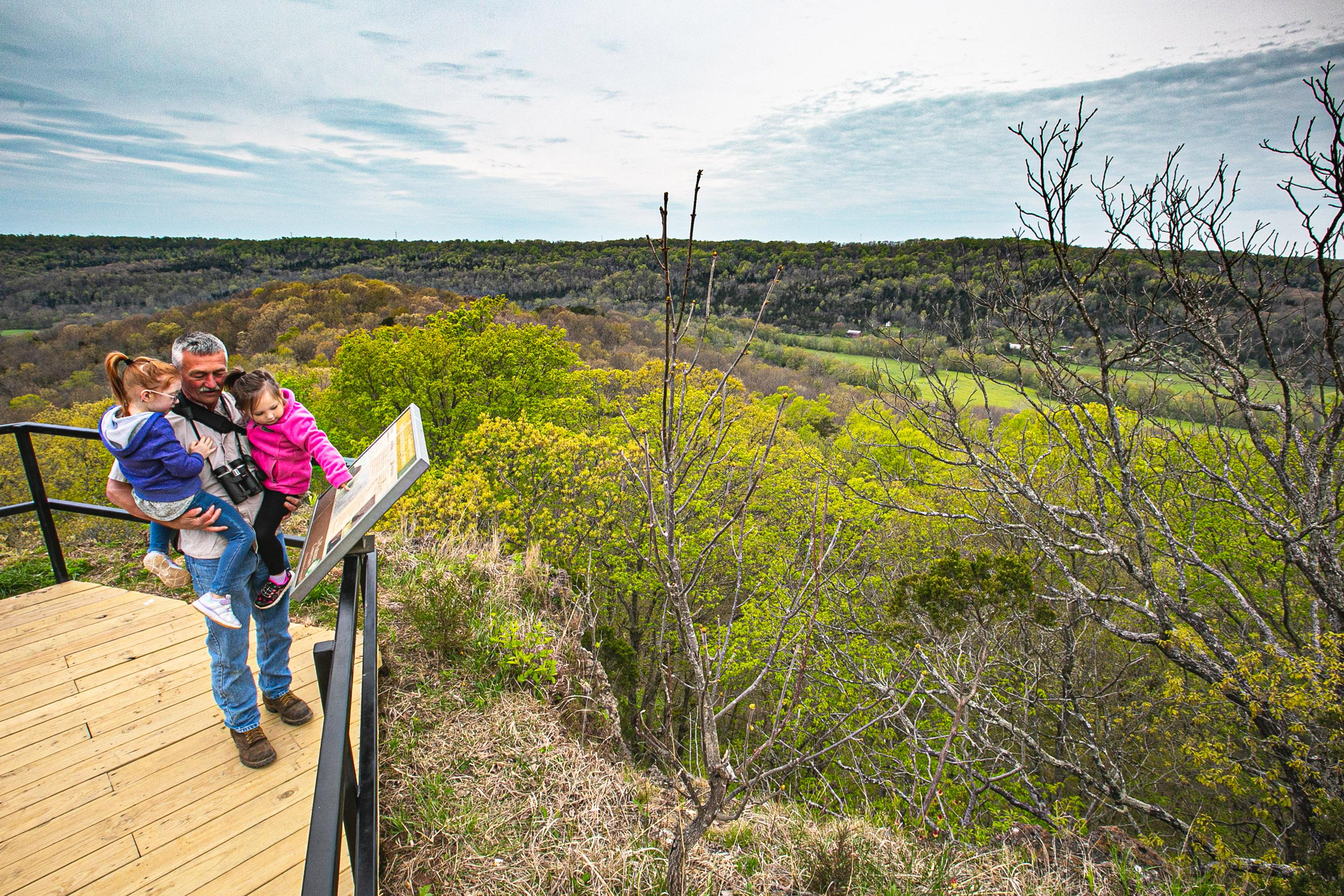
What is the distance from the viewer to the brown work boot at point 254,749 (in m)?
3.14

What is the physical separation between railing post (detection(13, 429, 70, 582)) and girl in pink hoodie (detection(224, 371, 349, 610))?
2.15 m

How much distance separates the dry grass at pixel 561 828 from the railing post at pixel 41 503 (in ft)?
7.75

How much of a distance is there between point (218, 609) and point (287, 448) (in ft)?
2.60

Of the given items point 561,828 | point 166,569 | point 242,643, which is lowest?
point 561,828

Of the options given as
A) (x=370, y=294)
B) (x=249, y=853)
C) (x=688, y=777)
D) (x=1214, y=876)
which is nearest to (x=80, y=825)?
(x=249, y=853)

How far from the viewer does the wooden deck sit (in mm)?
2652

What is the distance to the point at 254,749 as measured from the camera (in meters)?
3.15

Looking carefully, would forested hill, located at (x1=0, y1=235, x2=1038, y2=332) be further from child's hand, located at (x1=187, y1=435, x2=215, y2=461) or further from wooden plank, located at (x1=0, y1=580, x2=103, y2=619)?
child's hand, located at (x1=187, y1=435, x2=215, y2=461)

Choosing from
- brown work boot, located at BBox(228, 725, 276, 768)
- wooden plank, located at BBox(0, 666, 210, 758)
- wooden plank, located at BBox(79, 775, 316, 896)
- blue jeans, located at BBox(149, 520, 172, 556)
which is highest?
blue jeans, located at BBox(149, 520, 172, 556)

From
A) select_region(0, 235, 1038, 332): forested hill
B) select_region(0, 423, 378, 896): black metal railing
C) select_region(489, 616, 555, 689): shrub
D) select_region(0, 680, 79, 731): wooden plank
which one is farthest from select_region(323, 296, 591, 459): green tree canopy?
select_region(0, 235, 1038, 332): forested hill

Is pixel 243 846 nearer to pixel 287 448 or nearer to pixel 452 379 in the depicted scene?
pixel 287 448

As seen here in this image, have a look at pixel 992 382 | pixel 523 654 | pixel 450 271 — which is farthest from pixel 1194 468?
pixel 450 271

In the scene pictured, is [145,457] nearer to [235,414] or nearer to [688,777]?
[235,414]

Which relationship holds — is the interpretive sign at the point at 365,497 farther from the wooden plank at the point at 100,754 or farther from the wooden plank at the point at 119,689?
the wooden plank at the point at 119,689
